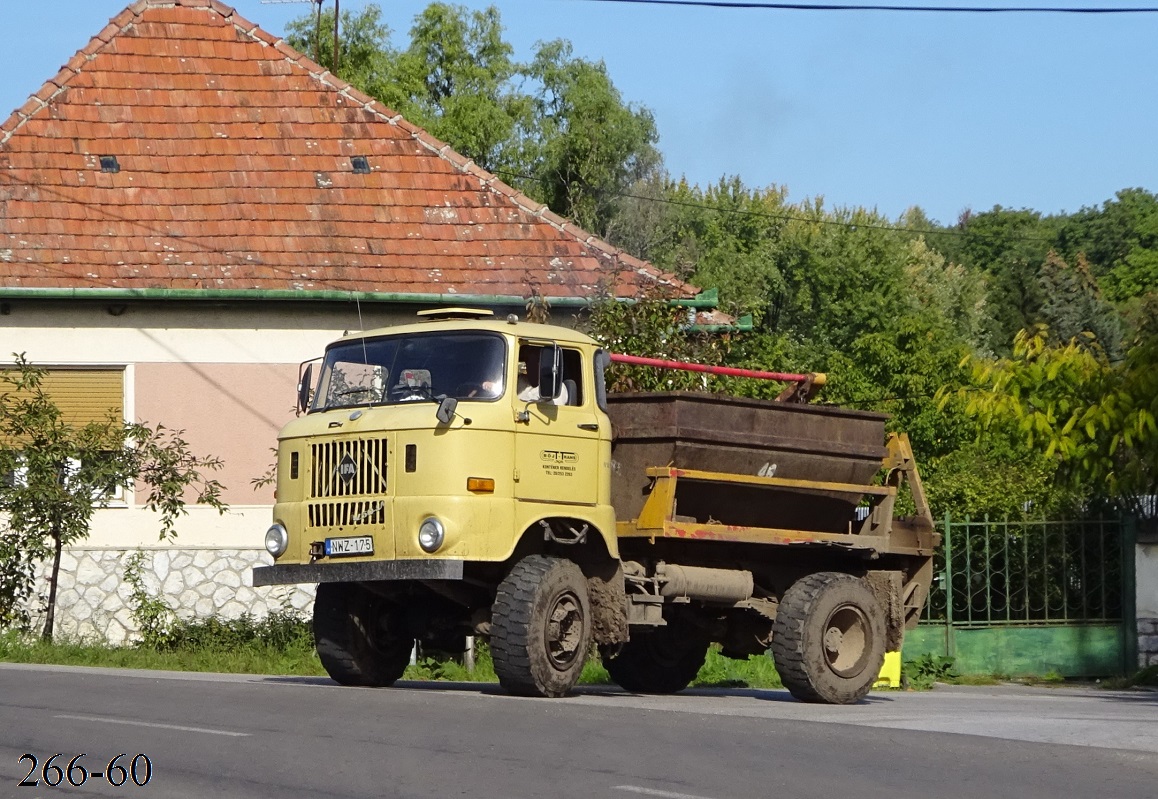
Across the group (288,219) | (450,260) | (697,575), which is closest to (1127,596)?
Result: (697,575)

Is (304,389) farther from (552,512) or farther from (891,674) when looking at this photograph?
(891,674)

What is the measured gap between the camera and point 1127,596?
19656mm

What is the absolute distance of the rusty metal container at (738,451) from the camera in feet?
44.8

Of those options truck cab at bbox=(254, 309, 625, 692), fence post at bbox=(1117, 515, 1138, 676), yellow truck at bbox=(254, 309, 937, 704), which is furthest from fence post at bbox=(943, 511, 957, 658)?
truck cab at bbox=(254, 309, 625, 692)

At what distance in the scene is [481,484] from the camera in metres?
12.8

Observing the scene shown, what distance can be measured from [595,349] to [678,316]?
250 inches

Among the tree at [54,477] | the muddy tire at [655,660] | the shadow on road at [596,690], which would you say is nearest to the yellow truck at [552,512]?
the shadow on road at [596,690]

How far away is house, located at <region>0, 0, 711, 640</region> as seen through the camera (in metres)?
21.6

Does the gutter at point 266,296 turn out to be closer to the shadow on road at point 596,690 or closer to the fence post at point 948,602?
the fence post at point 948,602

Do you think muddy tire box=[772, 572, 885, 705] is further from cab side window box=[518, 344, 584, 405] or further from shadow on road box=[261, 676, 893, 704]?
cab side window box=[518, 344, 584, 405]

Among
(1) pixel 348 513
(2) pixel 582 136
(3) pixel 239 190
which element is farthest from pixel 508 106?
(1) pixel 348 513

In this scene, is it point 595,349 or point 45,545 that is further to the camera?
point 45,545

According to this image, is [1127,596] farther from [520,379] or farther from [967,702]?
[520,379]

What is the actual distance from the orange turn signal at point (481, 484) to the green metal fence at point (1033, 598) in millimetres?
8114
